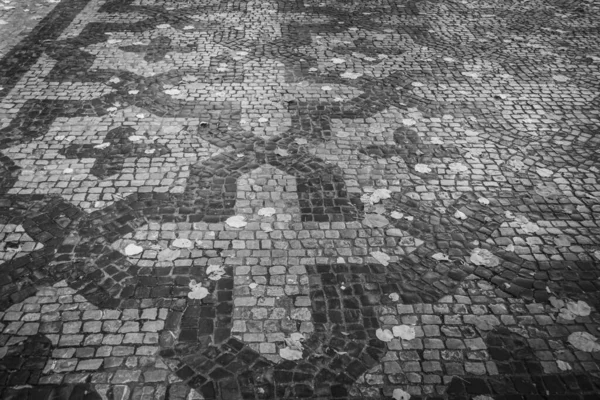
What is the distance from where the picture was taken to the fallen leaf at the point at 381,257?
4422mm

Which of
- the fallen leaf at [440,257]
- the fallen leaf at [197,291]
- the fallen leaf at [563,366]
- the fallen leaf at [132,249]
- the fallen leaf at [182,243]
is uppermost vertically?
the fallen leaf at [440,257]

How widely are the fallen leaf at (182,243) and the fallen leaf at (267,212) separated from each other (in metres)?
0.83

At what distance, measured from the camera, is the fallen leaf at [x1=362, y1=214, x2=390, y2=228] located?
4825mm

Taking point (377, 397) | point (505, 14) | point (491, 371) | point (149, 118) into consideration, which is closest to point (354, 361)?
point (377, 397)

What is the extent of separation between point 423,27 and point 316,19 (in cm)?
230

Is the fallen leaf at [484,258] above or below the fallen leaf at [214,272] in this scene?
above

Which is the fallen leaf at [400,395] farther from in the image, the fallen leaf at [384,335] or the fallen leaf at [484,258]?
the fallen leaf at [484,258]

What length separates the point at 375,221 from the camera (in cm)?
488

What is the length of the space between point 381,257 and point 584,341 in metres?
1.80

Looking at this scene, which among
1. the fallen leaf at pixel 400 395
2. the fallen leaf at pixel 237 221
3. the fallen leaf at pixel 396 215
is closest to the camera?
the fallen leaf at pixel 400 395

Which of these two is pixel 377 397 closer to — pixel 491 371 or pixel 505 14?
pixel 491 371

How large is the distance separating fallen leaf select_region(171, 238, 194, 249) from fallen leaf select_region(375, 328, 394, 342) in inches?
78.6

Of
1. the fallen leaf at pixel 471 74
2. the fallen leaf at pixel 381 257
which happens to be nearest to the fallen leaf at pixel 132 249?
the fallen leaf at pixel 381 257

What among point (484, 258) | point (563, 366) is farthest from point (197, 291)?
point (563, 366)
